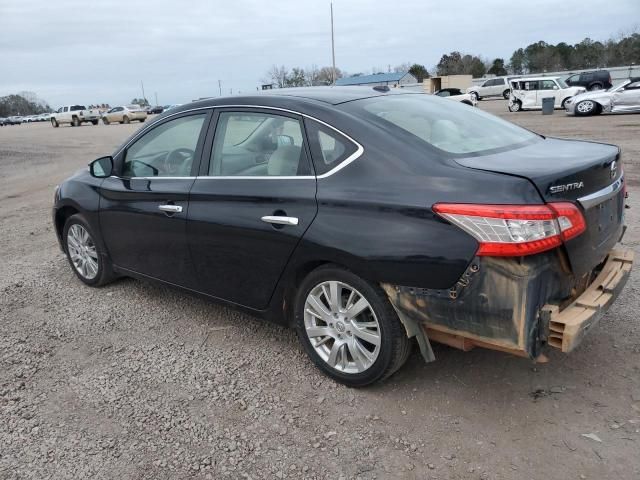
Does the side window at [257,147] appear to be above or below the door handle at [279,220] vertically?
above

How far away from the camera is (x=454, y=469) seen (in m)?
2.57

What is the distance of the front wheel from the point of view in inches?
850

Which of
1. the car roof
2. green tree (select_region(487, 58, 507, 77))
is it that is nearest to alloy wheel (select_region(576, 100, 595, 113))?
the car roof

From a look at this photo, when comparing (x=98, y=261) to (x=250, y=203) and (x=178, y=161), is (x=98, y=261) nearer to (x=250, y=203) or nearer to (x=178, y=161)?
(x=178, y=161)

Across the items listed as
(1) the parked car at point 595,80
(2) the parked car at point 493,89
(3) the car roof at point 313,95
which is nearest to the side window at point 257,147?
(3) the car roof at point 313,95

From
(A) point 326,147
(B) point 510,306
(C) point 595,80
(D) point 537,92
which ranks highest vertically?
(A) point 326,147

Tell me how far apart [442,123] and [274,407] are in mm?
1992

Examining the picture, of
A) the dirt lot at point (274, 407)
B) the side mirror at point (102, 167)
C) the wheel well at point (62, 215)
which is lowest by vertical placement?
the dirt lot at point (274, 407)

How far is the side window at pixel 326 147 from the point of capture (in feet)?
10.0

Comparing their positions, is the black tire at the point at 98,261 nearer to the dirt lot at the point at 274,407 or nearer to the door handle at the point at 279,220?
the dirt lot at the point at 274,407

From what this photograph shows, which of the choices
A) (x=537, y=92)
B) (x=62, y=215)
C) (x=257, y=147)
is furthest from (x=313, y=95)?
(x=537, y=92)

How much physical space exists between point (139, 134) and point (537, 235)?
3.22m

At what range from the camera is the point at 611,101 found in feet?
69.7

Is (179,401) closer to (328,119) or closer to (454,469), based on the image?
(454,469)
